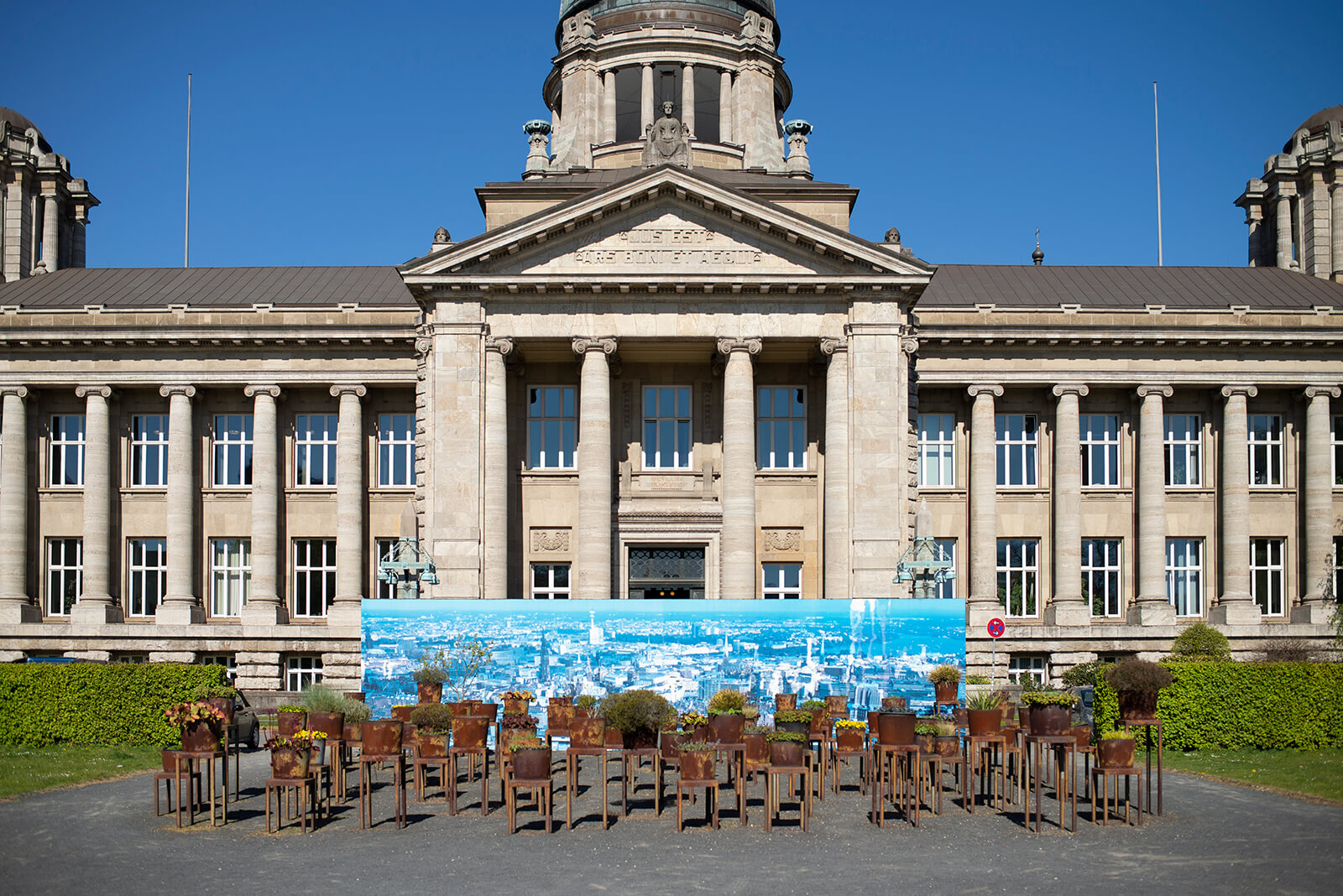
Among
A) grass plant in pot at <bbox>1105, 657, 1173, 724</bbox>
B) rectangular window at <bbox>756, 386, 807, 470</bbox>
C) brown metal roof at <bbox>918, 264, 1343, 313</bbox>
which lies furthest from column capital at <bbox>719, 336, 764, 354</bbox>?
grass plant in pot at <bbox>1105, 657, 1173, 724</bbox>

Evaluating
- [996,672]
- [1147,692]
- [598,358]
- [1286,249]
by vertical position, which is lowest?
[996,672]

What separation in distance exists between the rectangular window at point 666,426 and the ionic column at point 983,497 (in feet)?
39.8

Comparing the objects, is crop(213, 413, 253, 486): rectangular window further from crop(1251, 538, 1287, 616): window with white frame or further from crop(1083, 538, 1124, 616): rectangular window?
crop(1251, 538, 1287, 616): window with white frame

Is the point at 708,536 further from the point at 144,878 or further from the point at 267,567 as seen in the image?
the point at 144,878

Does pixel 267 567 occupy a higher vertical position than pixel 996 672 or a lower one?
higher

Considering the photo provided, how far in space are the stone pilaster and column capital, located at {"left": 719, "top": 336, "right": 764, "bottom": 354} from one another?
1988 cm

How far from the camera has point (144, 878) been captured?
59.5 ft

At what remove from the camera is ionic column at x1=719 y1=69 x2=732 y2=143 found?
205 ft

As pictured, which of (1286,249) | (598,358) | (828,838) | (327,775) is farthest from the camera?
(1286,249)

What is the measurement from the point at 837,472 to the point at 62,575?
3281 cm

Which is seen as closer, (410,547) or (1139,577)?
(410,547)

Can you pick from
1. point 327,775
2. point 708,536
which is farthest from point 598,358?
point 327,775

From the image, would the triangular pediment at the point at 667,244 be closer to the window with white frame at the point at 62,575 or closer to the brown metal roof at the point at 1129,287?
the brown metal roof at the point at 1129,287

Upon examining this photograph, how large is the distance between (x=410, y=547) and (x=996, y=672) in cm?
2351
